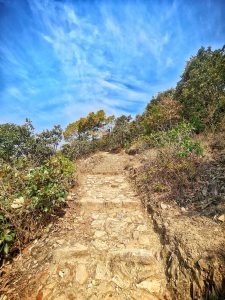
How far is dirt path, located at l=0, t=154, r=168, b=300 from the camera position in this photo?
9.57 feet

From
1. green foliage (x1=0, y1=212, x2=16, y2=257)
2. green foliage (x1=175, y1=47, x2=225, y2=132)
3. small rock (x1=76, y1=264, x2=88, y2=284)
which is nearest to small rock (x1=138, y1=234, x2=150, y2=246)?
small rock (x1=76, y1=264, x2=88, y2=284)

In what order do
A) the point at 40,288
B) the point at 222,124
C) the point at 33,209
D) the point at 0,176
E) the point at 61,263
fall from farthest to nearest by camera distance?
the point at 222,124, the point at 0,176, the point at 33,209, the point at 61,263, the point at 40,288

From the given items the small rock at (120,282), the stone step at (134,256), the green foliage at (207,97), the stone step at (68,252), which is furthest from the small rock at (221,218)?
the green foliage at (207,97)

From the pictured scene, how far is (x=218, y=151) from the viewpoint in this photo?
249 inches

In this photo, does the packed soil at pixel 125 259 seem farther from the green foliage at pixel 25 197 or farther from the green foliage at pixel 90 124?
the green foliage at pixel 90 124

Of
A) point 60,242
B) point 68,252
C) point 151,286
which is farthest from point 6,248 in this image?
point 151,286

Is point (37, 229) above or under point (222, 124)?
under

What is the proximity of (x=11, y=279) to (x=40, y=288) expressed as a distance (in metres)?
0.61

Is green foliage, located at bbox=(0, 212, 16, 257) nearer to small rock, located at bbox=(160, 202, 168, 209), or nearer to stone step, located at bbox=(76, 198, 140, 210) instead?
stone step, located at bbox=(76, 198, 140, 210)

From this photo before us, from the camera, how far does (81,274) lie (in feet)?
10.4

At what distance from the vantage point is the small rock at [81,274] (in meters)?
3.09

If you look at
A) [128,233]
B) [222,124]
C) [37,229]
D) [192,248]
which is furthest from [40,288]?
[222,124]

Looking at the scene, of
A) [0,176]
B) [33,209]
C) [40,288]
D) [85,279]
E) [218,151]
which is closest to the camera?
[40,288]

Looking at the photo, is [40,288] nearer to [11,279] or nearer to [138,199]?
[11,279]
